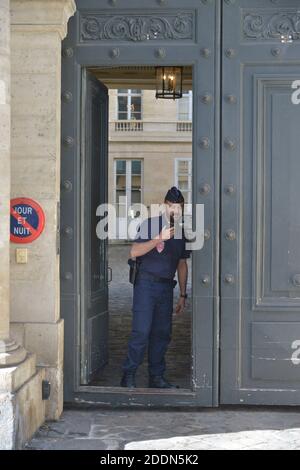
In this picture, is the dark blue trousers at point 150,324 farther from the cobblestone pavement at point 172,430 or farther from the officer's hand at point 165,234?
Answer: the cobblestone pavement at point 172,430

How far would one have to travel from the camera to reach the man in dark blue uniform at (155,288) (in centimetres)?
644

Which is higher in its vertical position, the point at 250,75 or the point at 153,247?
the point at 250,75

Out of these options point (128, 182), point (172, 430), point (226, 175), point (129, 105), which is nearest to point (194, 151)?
point (226, 175)

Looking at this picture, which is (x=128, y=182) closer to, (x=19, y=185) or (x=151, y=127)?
(x=151, y=127)

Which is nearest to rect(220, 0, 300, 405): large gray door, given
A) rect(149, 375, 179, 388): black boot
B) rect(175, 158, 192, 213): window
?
rect(149, 375, 179, 388): black boot

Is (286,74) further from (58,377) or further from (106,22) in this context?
(58,377)

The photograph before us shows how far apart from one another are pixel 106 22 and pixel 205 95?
100cm

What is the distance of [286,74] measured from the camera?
5.95 metres

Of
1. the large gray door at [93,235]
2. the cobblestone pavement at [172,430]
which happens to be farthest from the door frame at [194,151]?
the cobblestone pavement at [172,430]

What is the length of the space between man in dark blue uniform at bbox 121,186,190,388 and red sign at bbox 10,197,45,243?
1.03 metres

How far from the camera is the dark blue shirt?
6.49m

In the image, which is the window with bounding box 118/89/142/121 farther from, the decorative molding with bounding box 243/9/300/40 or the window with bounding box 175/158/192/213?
the decorative molding with bounding box 243/9/300/40
